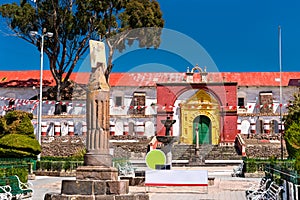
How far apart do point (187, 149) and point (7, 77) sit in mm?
22291

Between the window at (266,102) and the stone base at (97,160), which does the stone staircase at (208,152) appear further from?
the stone base at (97,160)

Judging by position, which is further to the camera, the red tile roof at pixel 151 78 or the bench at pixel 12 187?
the red tile roof at pixel 151 78

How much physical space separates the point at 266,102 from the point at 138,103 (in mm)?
12049

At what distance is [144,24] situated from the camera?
121 ft

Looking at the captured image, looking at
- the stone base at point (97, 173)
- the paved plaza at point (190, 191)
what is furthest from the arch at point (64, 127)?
the stone base at point (97, 173)

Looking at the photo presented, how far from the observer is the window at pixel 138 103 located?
41.2 metres

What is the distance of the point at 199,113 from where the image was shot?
39.8 meters

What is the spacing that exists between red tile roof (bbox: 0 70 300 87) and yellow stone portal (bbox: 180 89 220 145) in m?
2.03

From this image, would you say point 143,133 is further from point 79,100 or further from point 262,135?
point 262,135

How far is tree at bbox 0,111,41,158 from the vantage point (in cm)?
2031

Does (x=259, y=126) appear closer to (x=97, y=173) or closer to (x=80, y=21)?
(x=80, y=21)

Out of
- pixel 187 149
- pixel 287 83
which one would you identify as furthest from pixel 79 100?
pixel 287 83

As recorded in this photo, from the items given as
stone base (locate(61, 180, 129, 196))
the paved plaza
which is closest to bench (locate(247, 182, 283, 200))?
the paved plaza

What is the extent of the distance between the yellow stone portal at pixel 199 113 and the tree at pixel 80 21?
7.30 m
